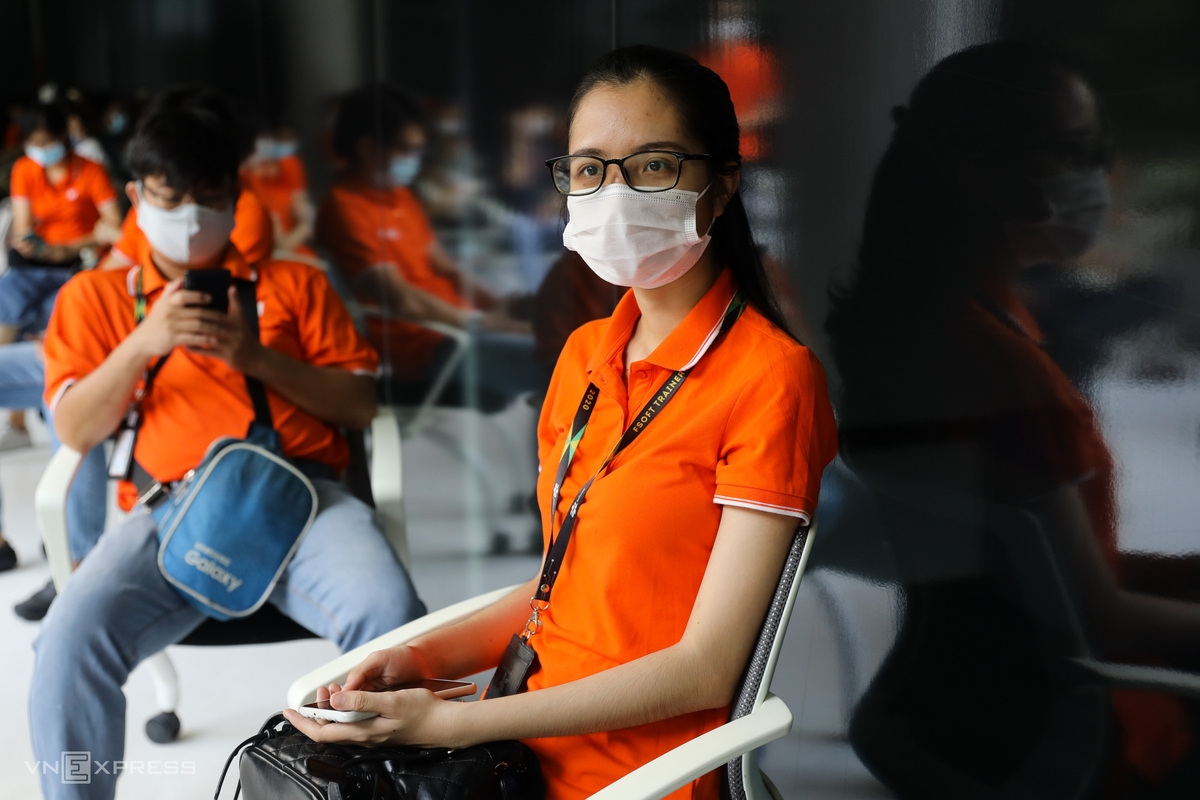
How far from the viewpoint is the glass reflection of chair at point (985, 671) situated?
1314 mm

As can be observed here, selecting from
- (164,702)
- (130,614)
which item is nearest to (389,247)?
(164,702)

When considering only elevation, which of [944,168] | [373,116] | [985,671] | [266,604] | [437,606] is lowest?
[437,606]

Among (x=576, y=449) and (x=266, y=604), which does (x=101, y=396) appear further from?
(x=576, y=449)

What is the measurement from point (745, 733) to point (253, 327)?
60.0 inches

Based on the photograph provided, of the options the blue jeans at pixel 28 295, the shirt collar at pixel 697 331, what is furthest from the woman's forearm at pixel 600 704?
the blue jeans at pixel 28 295

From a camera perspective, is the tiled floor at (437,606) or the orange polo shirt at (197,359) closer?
the tiled floor at (437,606)

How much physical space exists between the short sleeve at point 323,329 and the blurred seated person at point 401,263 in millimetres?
514

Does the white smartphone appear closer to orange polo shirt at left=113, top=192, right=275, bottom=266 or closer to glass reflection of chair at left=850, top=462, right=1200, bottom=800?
glass reflection of chair at left=850, top=462, right=1200, bottom=800

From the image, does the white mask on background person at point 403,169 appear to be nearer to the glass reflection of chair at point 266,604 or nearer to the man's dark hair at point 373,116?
the man's dark hair at point 373,116

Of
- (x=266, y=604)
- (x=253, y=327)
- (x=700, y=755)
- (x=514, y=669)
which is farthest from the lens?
(x=253, y=327)

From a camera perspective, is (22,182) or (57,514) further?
(22,182)

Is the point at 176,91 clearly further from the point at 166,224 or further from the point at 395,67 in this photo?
the point at 166,224

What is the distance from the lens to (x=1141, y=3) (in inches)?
45.4

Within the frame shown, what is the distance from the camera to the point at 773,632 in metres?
1.16
